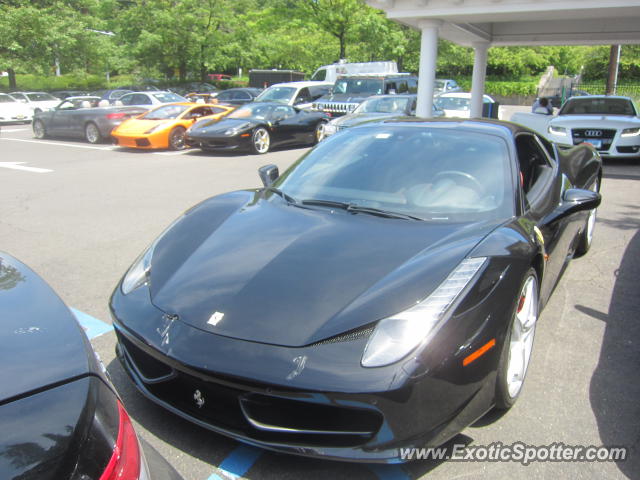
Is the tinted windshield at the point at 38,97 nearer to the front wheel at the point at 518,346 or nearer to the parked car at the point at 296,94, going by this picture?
the parked car at the point at 296,94

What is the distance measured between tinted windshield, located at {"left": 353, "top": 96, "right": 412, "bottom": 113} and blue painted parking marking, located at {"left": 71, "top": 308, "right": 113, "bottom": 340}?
34.2 ft

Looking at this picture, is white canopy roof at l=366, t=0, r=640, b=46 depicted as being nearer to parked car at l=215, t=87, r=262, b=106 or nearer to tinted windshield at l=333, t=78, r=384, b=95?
tinted windshield at l=333, t=78, r=384, b=95

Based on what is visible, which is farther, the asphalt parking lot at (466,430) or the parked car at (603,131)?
the parked car at (603,131)

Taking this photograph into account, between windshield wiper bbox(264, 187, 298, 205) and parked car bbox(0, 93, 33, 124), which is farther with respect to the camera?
parked car bbox(0, 93, 33, 124)

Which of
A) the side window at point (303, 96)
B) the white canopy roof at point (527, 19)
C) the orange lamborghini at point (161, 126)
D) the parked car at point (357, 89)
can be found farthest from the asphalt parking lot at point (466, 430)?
the side window at point (303, 96)

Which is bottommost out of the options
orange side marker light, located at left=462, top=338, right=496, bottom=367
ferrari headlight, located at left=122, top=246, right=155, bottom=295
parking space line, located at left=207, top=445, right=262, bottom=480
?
Answer: parking space line, located at left=207, top=445, right=262, bottom=480

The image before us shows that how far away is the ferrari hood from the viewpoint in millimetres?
2250

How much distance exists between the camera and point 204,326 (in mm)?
2293

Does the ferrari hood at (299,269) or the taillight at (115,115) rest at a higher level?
the taillight at (115,115)

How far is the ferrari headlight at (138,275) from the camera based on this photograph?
2736 mm

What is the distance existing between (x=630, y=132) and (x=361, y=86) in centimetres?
890

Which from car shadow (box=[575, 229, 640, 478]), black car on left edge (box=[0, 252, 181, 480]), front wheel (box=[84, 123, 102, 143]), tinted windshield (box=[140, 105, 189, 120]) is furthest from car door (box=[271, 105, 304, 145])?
black car on left edge (box=[0, 252, 181, 480])

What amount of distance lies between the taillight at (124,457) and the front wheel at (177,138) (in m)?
12.9

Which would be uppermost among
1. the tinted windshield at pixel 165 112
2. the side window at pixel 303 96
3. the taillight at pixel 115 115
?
the side window at pixel 303 96
